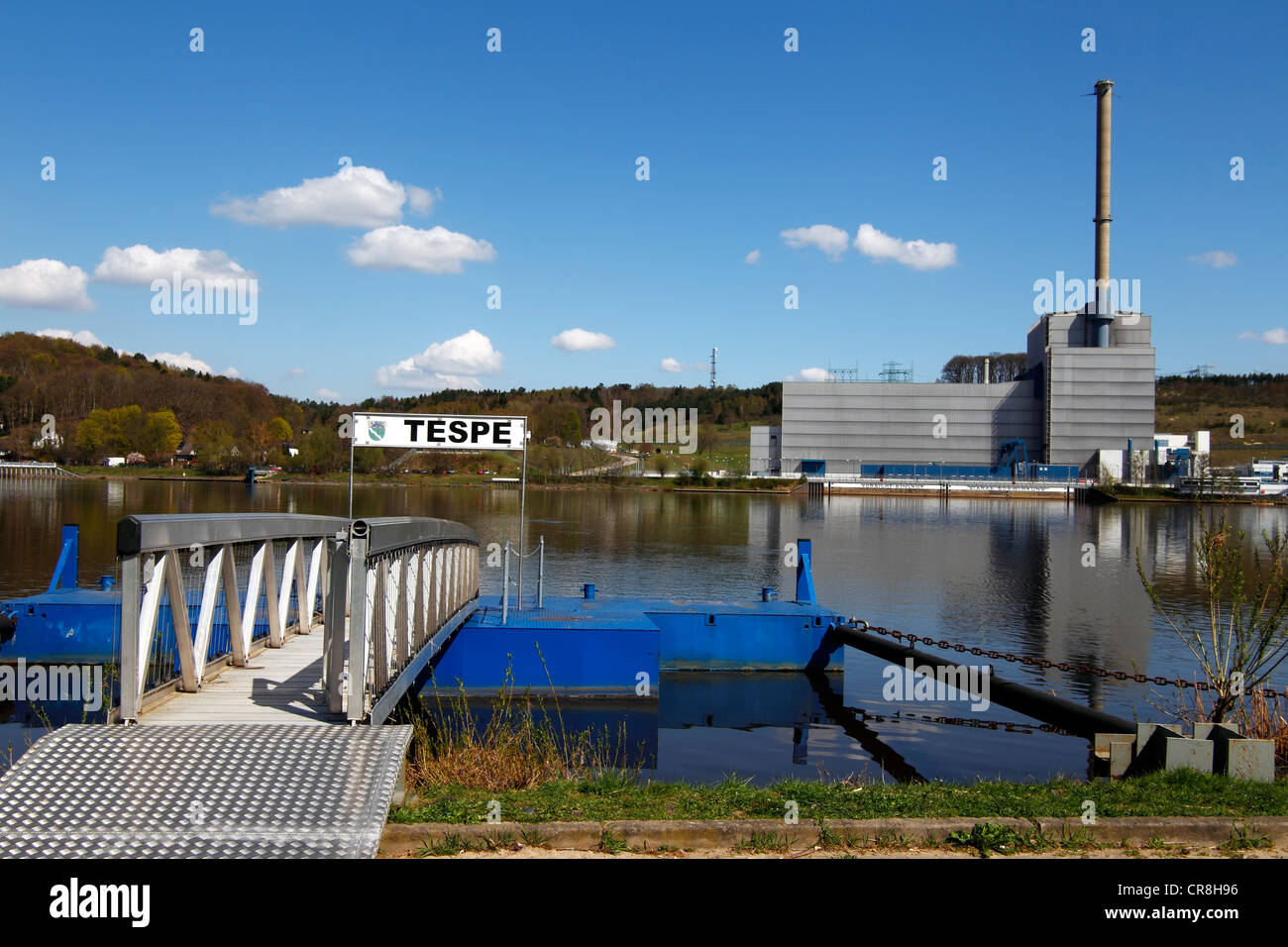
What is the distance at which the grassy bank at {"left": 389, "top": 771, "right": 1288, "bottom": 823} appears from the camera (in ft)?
21.4

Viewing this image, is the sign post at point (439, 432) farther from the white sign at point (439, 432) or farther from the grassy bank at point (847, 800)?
the grassy bank at point (847, 800)

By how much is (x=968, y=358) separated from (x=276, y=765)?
625 ft

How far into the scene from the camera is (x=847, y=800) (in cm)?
707

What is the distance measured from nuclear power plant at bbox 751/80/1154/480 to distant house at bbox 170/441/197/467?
254ft

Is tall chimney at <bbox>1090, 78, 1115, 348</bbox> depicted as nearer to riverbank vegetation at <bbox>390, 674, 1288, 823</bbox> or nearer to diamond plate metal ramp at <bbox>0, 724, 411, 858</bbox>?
riverbank vegetation at <bbox>390, 674, 1288, 823</bbox>

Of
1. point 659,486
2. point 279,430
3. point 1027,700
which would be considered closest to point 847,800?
point 1027,700

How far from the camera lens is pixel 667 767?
40.1 feet

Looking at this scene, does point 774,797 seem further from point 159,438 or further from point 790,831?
point 159,438

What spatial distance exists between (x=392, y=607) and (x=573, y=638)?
6630 millimetres

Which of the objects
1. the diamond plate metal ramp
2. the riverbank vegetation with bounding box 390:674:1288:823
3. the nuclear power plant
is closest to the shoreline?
the nuclear power plant

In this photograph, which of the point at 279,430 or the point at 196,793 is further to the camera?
the point at 279,430

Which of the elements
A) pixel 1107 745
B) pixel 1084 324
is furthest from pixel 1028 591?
pixel 1084 324
